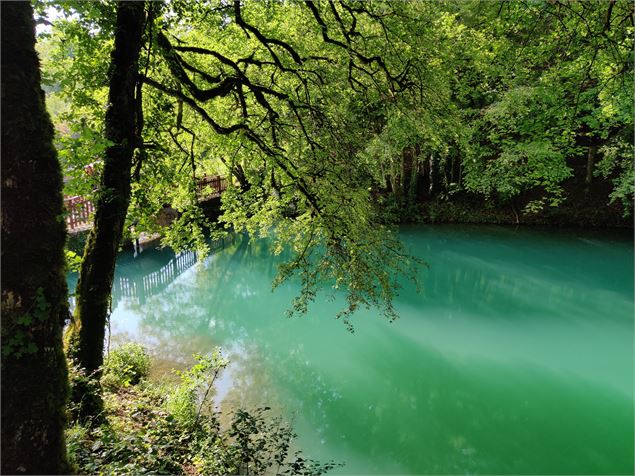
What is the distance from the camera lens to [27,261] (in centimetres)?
202

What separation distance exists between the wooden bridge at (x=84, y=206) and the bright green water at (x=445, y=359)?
1.94 m

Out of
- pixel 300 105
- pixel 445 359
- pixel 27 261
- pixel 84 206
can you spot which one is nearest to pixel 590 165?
pixel 445 359

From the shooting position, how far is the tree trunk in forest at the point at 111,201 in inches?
154

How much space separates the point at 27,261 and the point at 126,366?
4503 mm

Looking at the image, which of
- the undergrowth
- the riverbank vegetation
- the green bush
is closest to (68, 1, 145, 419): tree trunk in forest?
the riverbank vegetation

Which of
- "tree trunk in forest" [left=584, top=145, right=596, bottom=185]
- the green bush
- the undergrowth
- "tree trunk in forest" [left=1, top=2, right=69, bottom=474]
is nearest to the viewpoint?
"tree trunk in forest" [left=1, top=2, right=69, bottom=474]

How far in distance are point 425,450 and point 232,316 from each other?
18.6ft

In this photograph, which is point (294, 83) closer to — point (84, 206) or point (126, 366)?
point (126, 366)

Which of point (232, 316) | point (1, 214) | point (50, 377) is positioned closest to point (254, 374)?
point (232, 316)

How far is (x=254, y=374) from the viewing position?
718 centimetres

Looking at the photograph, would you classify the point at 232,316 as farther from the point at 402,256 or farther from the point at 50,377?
the point at 50,377

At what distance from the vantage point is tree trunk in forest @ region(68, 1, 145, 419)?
3906 mm

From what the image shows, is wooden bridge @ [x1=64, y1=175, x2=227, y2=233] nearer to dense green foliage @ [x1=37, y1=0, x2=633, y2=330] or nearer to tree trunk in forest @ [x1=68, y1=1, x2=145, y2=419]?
tree trunk in forest @ [x1=68, y1=1, x2=145, y2=419]

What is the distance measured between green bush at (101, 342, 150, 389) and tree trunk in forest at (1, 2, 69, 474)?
3.39 meters
